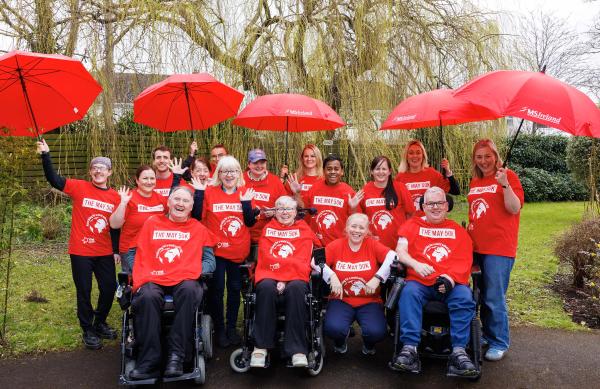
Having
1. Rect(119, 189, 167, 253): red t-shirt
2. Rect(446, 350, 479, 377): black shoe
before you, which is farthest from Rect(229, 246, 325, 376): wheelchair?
Rect(119, 189, 167, 253): red t-shirt

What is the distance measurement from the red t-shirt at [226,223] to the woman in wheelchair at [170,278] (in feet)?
0.63

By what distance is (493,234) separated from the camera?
3.92 meters

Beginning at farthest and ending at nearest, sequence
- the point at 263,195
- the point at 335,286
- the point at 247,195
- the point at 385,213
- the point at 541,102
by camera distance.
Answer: the point at 263,195, the point at 385,213, the point at 247,195, the point at 335,286, the point at 541,102

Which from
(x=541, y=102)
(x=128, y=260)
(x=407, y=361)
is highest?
(x=541, y=102)

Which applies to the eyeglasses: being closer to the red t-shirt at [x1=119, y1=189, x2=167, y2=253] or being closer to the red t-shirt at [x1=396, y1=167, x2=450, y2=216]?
the red t-shirt at [x1=396, y1=167, x2=450, y2=216]

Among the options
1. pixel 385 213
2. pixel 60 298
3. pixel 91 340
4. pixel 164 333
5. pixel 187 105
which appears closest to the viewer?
pixel 164 333

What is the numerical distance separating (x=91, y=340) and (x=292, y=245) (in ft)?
6.34

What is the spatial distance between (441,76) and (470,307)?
208 inches

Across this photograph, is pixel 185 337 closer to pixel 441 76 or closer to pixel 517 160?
pixel 441 76

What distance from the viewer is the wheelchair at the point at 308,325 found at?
371 cm

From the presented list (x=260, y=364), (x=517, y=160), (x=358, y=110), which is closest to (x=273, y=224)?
(x=260, y=364)

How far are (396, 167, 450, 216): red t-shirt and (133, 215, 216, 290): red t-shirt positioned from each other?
1.91m

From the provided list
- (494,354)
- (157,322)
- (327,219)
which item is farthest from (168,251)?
(494,354)

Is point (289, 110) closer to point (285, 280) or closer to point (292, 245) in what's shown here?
point (292, 245)
